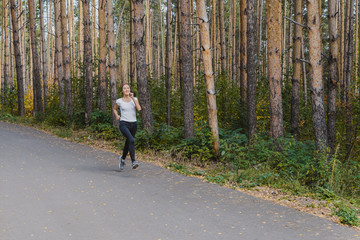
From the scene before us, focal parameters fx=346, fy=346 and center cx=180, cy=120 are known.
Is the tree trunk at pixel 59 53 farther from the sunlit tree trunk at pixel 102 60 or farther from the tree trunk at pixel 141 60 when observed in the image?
the tree trunk at pixel 141 60

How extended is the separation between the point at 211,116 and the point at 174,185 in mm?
3365

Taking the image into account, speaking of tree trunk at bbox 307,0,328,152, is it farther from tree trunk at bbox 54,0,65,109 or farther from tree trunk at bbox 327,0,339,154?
tree trunk at bbox 54,0,65,109

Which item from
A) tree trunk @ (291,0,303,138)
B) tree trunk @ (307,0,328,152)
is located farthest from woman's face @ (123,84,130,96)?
tree trunk @ (291,0,303,138)

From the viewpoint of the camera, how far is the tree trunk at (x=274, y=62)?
9.55 metres

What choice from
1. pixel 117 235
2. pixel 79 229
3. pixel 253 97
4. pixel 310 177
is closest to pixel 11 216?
pixel 79 229

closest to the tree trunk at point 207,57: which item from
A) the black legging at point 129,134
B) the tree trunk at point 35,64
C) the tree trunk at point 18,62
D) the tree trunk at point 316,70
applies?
the black legging at point 129,134

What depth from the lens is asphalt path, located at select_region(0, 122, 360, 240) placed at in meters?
4.48

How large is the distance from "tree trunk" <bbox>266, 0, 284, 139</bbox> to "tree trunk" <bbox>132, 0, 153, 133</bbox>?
395 cm

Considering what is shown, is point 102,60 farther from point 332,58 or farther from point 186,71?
point 332,58

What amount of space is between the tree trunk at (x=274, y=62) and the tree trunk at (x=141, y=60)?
395 centimetres

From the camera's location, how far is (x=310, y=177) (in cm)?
753

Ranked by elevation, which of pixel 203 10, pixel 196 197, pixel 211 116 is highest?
pixel 203 10

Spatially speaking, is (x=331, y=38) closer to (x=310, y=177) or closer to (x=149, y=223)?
(x=310, y=177)

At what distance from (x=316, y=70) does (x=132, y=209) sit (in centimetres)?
514
